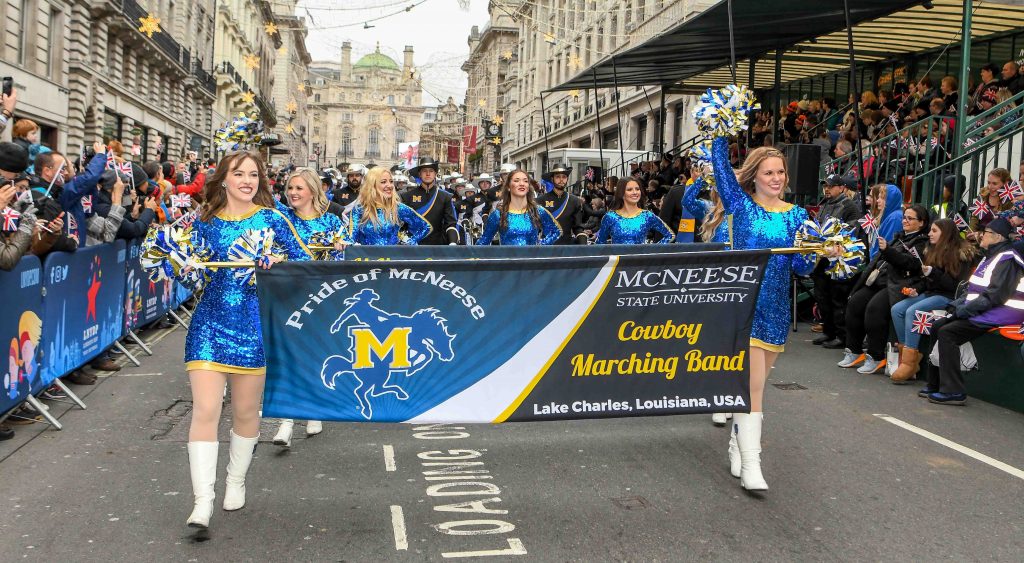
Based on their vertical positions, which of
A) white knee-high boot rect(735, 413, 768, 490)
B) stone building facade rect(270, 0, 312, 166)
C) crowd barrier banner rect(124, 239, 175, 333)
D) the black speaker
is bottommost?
white knee-high boot rect(735, 413, 768, 490)

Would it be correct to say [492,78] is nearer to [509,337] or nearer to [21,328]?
[21,328]

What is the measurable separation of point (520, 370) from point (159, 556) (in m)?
2.00

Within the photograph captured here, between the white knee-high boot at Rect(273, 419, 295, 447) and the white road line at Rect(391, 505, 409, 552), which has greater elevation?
the white knee-high boot at Rect(273, 419, 295, 447)

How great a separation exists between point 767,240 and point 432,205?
6.72 meters

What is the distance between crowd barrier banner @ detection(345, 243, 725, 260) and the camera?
790cm

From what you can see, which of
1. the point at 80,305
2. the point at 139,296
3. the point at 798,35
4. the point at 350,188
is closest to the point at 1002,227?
the point at 80,305

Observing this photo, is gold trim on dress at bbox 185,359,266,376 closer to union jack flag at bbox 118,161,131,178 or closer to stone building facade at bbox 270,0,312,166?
union jack flag at bbox 118,161,131,178

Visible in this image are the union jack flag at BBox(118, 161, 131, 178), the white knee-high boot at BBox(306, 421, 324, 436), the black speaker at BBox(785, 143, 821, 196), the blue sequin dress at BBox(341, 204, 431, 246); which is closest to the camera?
the white knee-high boot at BBox(306, 421, 324, 436)

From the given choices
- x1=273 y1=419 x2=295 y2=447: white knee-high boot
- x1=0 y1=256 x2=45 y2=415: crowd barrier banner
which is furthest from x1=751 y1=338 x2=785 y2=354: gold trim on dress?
x1=0 y1=256 x2=45 y2=415: crowd barrier banner

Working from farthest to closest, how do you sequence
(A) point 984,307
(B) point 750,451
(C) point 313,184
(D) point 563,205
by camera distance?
1. (D) point 563,205
2. (A) point 984,307
3. (C) point 313,184
4. (B) point 750,451

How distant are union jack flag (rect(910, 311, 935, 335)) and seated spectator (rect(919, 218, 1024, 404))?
0.53 m

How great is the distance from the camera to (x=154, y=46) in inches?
1454

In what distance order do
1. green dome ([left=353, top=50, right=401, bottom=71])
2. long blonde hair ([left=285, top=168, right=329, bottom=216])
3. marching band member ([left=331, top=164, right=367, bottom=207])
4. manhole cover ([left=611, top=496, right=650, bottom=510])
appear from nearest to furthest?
1. manhole cover ([left=611, top=496, right=650, bottom=510])
2. long blonde hair ([left=285, top=168, right=329, bottom=216])
3. marching band member ([left=331, top=164, right=367, bottom=207])
4. green dome ([left=353, top=50, right=401, bottom=71])

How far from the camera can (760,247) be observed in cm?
569
